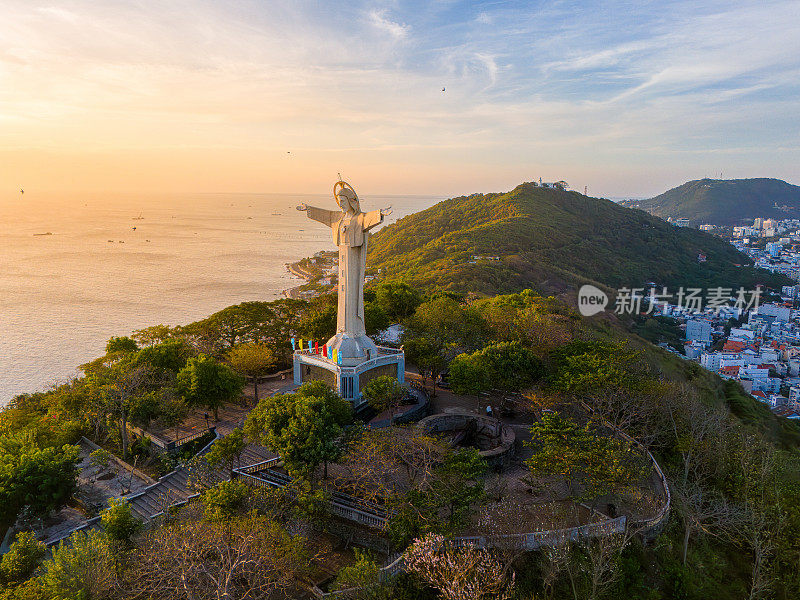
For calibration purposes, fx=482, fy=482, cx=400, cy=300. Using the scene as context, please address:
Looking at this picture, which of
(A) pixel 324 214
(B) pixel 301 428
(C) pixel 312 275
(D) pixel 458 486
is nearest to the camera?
(D) pixel 458 486

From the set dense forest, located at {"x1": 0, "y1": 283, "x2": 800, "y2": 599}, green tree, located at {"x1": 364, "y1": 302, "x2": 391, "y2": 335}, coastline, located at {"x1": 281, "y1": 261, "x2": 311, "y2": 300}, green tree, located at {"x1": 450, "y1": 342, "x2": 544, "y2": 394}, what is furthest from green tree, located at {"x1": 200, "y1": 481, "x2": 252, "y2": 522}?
coastline, located at {"x1": 281, "y1": 261, "x2": 311, "y2": 300}

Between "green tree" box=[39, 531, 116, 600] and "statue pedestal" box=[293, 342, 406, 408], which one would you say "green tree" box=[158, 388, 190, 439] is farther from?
"green tree" box=[39, 531, 116, 600]

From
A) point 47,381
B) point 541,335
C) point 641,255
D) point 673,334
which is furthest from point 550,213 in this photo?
point 47,381

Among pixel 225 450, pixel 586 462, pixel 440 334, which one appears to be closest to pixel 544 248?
pixel 440 334

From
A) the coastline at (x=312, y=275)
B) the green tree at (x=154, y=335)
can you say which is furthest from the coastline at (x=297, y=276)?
the green tree at (x=154, y=335)

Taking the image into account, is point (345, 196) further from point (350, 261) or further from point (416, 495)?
point (416, 495)

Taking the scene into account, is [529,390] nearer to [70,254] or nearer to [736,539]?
[736,539]
